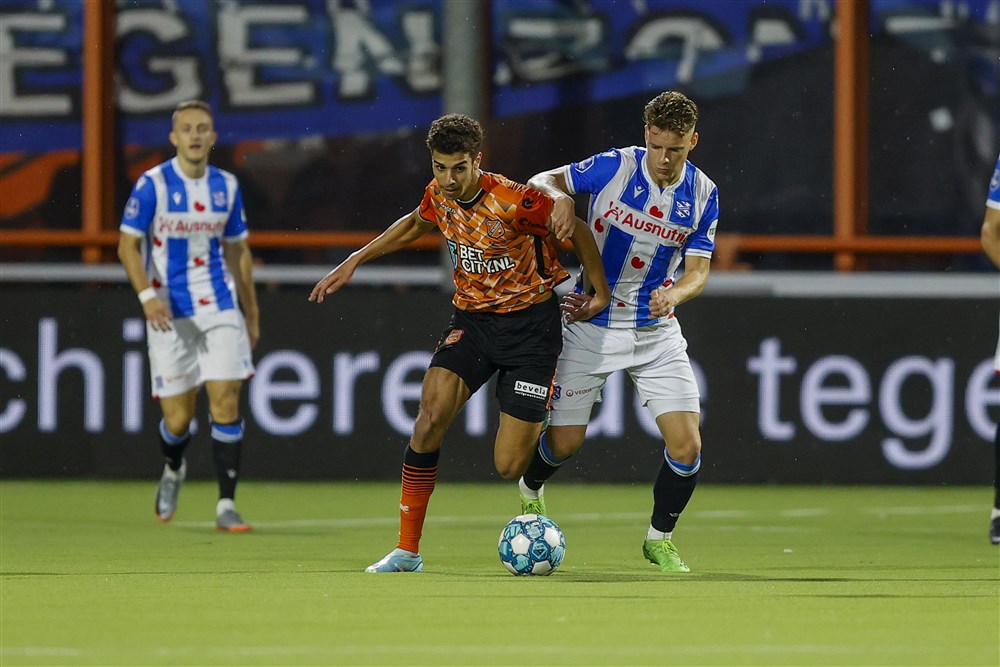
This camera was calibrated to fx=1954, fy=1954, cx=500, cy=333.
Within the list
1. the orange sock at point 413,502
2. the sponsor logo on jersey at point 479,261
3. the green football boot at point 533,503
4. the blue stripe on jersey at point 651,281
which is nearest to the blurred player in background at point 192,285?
the green football boot at point 533,503

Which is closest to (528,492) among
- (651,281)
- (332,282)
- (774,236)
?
(651,281)

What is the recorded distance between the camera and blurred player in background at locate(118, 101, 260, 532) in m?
9.66

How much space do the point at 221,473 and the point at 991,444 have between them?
491 centimetres

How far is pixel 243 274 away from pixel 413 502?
2782 mm

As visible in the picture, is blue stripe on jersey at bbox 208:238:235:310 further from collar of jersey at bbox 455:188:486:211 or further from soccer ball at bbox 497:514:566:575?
soccer ball at bbox 497:514:566:575

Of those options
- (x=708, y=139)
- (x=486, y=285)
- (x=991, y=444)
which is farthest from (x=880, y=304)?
(x=486, y=285)

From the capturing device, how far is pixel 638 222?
789 cm

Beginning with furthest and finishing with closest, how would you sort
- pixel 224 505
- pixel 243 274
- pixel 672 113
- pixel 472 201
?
pixel 243 274, pixel 224 505, pixel 472 201, pixel 672 113

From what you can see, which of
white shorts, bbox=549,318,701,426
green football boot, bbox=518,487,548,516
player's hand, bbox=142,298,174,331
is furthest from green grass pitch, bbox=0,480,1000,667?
player's hand, bbox=142,298,174,331

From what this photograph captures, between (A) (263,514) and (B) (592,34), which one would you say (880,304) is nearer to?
(B) (592,34)

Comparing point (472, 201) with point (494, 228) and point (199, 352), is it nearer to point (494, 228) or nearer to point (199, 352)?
point (494, 228)

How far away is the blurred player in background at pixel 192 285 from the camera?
31.7 ft

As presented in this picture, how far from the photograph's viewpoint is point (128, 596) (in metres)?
6.59

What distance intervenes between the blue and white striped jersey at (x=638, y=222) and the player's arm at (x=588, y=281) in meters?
0.10
